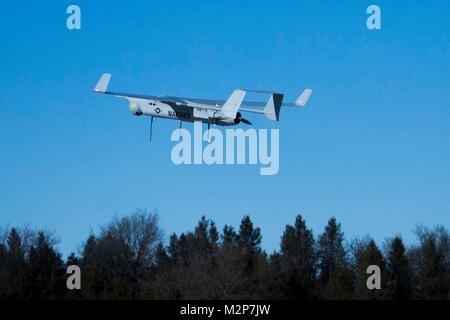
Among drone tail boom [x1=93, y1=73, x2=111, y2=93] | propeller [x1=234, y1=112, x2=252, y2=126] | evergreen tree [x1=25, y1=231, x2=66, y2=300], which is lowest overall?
evergreen tree [x1=25, y1=231, x2=66, y2=300]

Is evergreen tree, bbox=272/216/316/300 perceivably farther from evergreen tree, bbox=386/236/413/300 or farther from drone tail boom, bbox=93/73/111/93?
drone tail boom, bbox=93/73/111/93

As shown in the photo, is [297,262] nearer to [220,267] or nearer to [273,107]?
[220,267]

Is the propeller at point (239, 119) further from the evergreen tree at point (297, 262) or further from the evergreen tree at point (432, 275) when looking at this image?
the evergreen tree at point (432, 275)

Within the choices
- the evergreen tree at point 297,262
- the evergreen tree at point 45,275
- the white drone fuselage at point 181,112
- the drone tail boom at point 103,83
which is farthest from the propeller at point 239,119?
the evergreen tree at point 45,275

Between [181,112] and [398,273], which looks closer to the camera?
[181,112]

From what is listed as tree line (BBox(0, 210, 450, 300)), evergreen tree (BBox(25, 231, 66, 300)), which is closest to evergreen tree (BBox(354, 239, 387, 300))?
tree line (BBox(0, 210, 450, 300))

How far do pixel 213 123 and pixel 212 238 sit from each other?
54061 mm

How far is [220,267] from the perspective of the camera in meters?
82.8

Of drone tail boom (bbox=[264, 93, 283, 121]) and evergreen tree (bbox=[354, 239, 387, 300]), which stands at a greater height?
drone tail boom (bbox=[264, 93, 283, 121])

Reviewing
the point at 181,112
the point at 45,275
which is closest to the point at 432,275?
the point at 45,275

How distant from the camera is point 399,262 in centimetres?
9625

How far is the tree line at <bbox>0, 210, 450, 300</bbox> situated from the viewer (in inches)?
3248

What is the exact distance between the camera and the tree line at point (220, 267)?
82500mm
